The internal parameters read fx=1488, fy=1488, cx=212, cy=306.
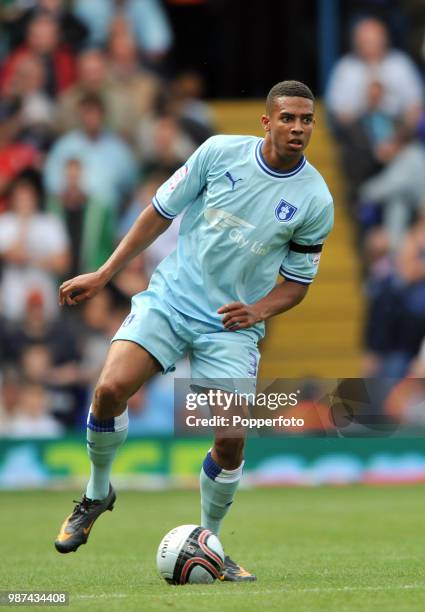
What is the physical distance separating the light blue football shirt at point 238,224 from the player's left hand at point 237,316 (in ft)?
0.60

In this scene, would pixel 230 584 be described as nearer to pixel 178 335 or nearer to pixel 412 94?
pixel 178 335

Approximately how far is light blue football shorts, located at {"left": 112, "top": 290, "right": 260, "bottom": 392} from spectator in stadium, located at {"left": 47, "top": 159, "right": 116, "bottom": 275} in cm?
813

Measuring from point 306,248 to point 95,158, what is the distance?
8942mm

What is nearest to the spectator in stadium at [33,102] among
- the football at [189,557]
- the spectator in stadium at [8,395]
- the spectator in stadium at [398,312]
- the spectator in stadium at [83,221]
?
the spectator in stadium at [83,221]

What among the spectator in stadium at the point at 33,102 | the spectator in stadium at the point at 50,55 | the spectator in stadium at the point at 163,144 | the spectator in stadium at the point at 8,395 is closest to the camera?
the spectator in stadium at the point at 8,395

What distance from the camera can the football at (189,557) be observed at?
23.7 feet

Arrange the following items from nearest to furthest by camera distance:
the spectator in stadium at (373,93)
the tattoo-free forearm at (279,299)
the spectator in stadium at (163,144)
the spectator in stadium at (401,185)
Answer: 1. the tattoo-free forearm at (279,299)
2. the spectator in stadium at (163,144)
3. the spectator in stadium at (401,185)
4. the spectator in stadium at (373,93)

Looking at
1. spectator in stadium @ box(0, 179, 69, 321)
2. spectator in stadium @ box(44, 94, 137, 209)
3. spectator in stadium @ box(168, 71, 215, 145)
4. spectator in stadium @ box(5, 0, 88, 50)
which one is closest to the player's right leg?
spectator in stadium @ box(0, 179, 69, 321)

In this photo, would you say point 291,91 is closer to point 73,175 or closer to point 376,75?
point 73,175

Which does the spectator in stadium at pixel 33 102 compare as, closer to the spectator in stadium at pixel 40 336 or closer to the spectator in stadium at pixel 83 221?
the spectator in stadium at pixel 83 221

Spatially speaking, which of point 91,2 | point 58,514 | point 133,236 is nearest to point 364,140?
point 91,2

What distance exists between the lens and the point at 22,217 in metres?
15.9

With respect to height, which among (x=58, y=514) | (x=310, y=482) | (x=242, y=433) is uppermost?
(x=242, y=433)

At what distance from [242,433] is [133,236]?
1.16 m
